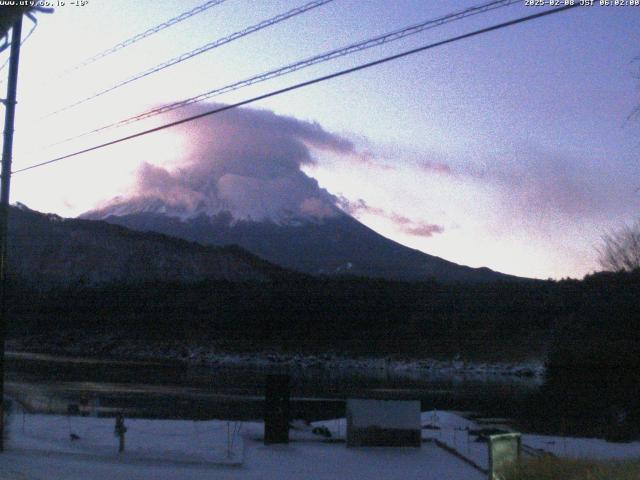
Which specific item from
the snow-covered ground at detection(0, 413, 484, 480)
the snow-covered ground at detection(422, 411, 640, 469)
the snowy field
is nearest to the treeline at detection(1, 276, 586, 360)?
the snow-covered ground at detection(422, 411, 640, 469)

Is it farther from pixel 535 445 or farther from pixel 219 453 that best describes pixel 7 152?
pixel 535 445

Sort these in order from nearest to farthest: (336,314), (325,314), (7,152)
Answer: (7,152) < (336,314) < (325,314)

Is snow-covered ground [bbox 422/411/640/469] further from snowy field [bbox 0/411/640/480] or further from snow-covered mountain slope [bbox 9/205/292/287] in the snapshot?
snow-covered mountain slope [bbox 9/205/292/287]

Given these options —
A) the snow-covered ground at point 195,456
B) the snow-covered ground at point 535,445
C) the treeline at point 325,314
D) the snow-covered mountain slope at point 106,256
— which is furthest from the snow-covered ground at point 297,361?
the snow-covered ground at point 195,456

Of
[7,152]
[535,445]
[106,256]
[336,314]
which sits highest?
[106,256]

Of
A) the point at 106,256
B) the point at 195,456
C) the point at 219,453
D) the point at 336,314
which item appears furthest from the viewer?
the point at 106,256

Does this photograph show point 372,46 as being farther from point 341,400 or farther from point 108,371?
point 108,371

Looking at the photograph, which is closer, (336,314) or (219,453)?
(219,453)

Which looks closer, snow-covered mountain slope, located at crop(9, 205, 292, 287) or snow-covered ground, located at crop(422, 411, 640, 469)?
snow-covered ground, located at crop(422, 411, 640, 469)

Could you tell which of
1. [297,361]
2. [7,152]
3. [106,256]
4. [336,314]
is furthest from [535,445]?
[106,256]
